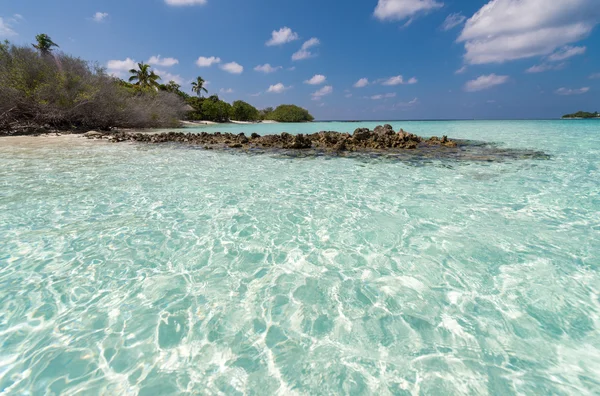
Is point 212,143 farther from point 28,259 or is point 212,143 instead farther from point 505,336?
point 505,336

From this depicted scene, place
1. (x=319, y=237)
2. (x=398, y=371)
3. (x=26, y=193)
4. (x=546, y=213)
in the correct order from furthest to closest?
(x=26, y=193) < (x=546, y=213) < (x=319, y=237) < (x=398, y=371)

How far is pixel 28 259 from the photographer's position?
13.2ft

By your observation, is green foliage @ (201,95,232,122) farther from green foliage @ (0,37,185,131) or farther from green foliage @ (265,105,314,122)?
green foliage @ (265,105,314,122)

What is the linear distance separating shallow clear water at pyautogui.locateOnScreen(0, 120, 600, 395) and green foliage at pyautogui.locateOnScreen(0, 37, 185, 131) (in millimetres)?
25432

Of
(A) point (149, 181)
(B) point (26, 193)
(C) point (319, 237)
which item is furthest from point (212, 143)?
(C) point (319, 237)

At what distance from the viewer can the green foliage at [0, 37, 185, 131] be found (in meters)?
23.7

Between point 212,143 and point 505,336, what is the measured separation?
19.7 m

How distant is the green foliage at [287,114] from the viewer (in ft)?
370

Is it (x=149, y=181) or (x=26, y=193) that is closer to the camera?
(x=26, y=193)

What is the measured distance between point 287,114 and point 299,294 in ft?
377

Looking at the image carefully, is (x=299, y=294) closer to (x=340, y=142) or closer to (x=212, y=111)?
(x=340, y=142)

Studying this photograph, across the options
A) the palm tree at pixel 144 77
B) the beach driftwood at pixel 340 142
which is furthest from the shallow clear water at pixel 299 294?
the palm tree at pixel 144 77

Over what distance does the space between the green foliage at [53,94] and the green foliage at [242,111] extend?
169ft

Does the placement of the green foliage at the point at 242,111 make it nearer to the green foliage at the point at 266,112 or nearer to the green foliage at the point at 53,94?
the green foliage at the point at 266,112
